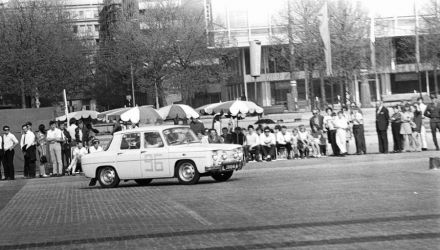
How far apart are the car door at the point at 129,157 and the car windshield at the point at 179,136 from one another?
884 mm

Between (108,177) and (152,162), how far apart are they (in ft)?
6.10

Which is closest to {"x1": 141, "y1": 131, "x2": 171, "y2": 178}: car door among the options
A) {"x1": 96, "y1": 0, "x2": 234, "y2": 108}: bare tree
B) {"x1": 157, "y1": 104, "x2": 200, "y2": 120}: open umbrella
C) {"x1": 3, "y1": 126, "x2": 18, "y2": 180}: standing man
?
{"x1": 3, "y1": 126, "x2": 18, "y2": 180}: standing man

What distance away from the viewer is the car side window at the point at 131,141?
2466cm

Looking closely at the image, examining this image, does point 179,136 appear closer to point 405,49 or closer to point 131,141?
point 131,141

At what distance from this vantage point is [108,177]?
2527cm

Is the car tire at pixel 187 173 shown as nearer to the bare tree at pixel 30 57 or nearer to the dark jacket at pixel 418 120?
the dark jacket at pixel 418 120

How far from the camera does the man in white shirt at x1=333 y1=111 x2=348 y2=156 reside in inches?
1326

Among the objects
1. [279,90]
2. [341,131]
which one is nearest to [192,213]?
[341,131]

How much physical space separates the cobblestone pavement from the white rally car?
45cm

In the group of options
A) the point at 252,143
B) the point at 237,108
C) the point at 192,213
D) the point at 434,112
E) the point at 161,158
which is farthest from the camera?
the point at 237,108

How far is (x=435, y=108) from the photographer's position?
32.8m

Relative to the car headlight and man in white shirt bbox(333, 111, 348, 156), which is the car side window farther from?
man in white shirt bbox(333, 111, 348, 156)

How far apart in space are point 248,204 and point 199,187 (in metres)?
5.77

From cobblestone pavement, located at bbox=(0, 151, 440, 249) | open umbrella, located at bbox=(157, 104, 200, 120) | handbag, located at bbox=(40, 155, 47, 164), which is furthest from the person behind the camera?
open umbrella, located at bbox=(157, 104, 200, 120)
